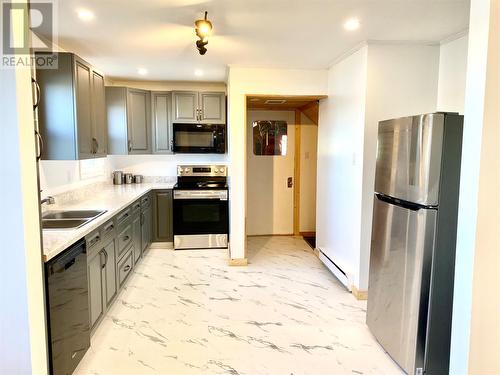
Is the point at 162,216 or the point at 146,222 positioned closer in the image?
the point at 146,222

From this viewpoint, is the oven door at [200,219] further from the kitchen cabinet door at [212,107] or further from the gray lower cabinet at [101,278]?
the gray lower cabinet at [101,278]

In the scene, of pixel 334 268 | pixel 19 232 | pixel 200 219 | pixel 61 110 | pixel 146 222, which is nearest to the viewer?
pixel 19 232

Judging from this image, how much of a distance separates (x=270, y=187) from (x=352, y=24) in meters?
3.41

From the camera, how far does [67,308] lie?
2072 millimetres

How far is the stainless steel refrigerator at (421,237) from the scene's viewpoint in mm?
2025

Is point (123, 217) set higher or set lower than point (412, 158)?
lower

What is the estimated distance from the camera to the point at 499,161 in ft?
→ 5.36

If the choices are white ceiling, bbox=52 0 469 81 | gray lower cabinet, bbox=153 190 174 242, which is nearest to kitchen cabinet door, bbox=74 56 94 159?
white ceiling, bbox=52 0 469 81

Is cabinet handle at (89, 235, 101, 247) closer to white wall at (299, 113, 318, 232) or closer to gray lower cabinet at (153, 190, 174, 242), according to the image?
gray lower cabinet at (153, 190, 174, 242)

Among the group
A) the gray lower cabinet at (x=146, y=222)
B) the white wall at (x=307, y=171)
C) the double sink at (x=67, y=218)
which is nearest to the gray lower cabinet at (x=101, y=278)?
the double sink at (x=67, y=218)

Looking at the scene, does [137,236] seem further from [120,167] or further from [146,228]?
[120,167]

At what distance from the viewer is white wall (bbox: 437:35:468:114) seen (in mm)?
2957

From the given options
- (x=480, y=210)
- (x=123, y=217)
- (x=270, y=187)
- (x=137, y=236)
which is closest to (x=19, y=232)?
(x=123, y=217)

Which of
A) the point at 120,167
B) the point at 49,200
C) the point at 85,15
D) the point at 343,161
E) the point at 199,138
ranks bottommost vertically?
the point at 49,200
